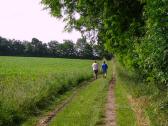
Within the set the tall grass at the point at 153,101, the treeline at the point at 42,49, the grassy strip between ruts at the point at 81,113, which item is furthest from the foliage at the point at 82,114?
the treeline at the point at 42,49

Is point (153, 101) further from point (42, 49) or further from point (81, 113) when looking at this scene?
point (42, 49)

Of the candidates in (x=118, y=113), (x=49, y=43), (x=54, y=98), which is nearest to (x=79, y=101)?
(x=54, y=98)

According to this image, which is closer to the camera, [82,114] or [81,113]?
[82,114]

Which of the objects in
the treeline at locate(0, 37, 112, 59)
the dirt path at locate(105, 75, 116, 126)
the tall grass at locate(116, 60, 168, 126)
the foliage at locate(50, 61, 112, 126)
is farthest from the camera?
the treeline at locate(0, 37, 112, 59)

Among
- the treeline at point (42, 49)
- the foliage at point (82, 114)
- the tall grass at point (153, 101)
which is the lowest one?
the foliage at point (82, 114)

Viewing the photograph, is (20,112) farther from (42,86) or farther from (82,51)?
(82,51)

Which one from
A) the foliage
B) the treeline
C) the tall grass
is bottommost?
the foliage

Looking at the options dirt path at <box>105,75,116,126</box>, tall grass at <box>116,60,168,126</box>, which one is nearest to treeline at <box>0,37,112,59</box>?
dirt path at <box>105,75,116,126</box>

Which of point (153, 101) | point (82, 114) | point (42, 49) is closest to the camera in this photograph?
point (153, 101)

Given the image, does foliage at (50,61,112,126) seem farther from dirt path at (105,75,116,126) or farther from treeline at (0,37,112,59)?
treeline at (0,37,112,59)

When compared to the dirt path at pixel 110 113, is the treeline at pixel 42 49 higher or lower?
higher

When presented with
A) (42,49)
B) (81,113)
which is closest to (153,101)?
(81,113)

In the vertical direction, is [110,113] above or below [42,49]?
below

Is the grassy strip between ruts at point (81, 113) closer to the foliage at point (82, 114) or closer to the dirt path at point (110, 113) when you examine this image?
the foliage at point (82, 114)
